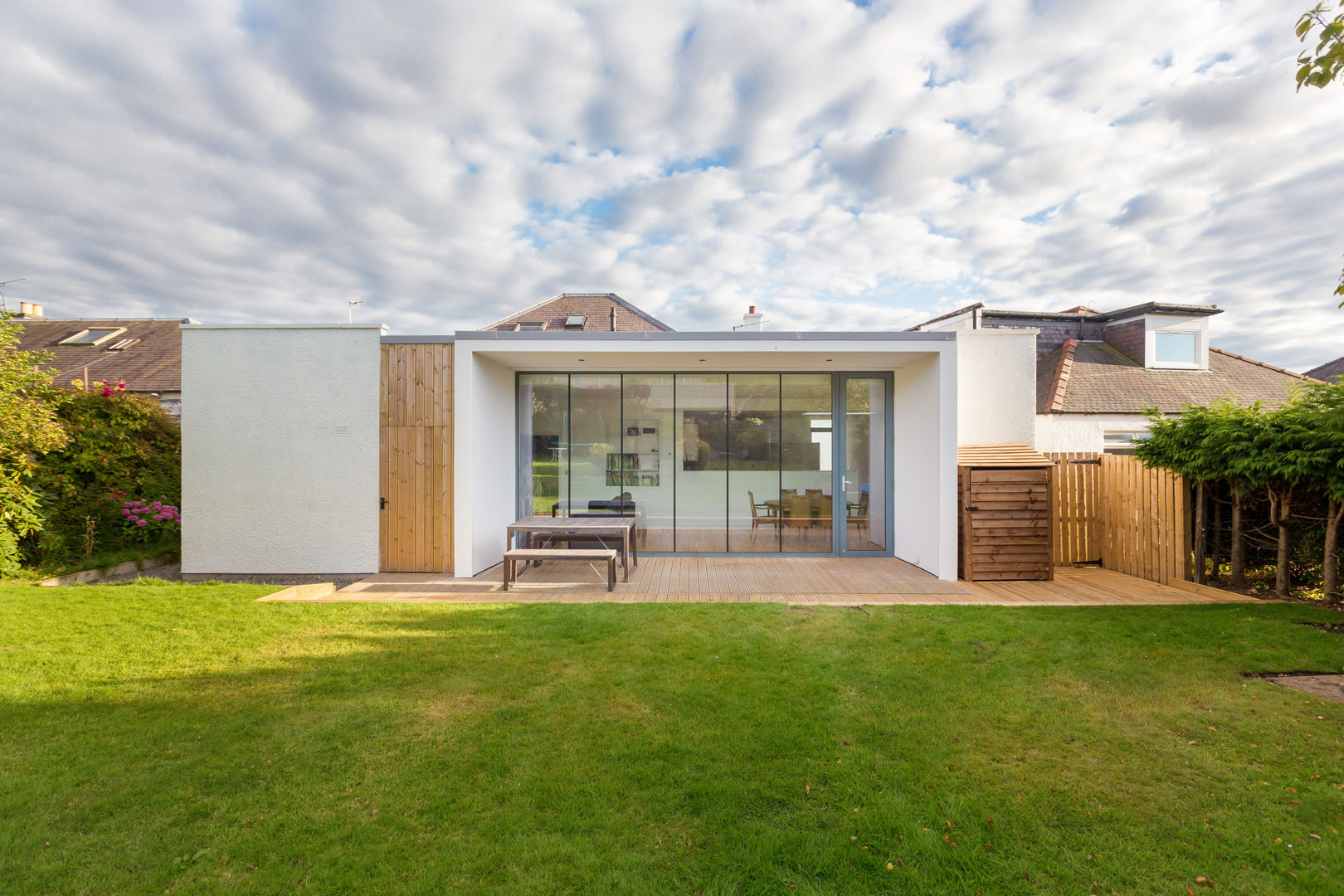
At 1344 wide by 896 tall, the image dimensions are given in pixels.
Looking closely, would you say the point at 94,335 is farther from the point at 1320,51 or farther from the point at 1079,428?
the point at 1079,428

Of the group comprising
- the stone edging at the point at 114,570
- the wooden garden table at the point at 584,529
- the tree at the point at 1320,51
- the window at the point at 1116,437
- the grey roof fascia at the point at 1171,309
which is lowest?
the stone edging at the point at 114,570

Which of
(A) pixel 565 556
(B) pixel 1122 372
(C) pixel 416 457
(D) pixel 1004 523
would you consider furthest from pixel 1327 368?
(C) pixel 416 457

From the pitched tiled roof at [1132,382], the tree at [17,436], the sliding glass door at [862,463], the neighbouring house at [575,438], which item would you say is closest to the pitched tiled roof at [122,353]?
the tree at [17,436]

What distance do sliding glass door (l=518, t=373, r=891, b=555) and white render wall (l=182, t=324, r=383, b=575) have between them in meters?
2.39

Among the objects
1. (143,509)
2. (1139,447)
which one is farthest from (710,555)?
(143,509)

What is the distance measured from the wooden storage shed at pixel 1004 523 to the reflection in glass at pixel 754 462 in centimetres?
289

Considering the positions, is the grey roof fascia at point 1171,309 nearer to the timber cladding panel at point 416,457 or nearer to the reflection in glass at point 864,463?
the reflection in glass at point 864,463

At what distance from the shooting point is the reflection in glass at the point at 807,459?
9312mm

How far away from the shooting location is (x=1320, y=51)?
10.4 ft

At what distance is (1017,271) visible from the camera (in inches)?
764

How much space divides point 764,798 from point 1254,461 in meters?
7.01

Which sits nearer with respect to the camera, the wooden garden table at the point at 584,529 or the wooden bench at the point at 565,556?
the wooden bench at the point at 565,556

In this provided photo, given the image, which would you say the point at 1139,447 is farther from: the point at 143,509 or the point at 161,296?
the point at 161,296

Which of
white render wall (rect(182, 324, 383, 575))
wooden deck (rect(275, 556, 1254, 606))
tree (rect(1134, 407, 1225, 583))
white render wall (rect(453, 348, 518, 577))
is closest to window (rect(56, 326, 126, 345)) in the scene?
white render wall (rect(182, 324, 383, 575))
